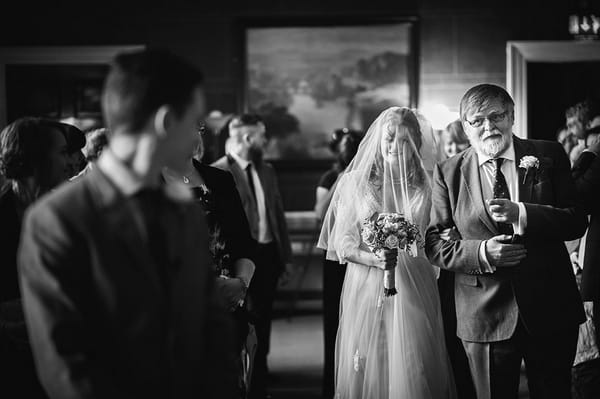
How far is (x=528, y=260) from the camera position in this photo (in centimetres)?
312

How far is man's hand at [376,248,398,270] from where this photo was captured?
3.82 meters

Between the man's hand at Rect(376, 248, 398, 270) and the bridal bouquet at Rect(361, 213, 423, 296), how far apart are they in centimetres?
2

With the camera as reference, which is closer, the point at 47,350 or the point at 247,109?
the point at 47,350

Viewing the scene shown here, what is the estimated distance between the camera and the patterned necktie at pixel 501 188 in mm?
3180

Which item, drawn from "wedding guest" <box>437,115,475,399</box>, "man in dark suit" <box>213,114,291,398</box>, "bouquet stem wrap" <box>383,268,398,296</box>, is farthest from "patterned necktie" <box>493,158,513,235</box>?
"man in dark suit" <box>213,114,291,398</box>

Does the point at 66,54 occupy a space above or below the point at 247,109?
above

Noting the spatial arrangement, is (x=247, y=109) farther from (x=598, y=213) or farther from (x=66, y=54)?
(x=598, y=213)

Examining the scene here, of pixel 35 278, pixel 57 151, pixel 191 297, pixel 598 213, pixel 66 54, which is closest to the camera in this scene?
pixel 35 278

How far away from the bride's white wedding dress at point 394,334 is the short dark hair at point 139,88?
246 centimetres

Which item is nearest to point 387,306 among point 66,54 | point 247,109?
point 247,109

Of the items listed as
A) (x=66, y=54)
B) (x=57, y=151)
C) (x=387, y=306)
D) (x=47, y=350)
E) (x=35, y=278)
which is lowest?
(x=387, y=306)

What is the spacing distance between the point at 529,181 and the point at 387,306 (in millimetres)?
1130

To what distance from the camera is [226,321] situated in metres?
1.87

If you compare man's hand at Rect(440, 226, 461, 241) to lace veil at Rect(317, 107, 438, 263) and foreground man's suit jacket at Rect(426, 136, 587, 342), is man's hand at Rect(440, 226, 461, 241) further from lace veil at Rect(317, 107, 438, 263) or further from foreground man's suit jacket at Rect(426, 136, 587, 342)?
lace veil at Rect(317, 107, 438, 263)
